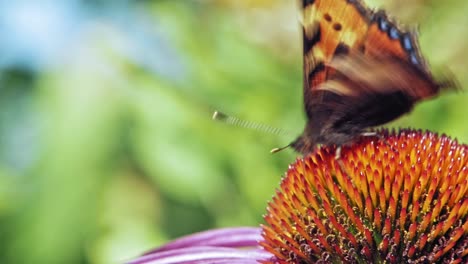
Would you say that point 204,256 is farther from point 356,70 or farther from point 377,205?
point 356,70

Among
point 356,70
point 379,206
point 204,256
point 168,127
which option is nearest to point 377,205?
point 379,206

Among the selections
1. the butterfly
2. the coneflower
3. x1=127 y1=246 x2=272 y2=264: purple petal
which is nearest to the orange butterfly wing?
the butterfly

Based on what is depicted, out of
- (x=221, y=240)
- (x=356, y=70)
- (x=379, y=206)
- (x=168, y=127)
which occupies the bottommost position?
(x=379, y=206)

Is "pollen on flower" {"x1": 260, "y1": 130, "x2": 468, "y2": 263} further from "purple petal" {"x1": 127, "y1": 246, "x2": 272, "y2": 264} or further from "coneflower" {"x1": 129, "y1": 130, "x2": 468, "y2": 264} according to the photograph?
"purple petal" {"x1": 127, "y1": 246, "x2": 272, "y2": 264}

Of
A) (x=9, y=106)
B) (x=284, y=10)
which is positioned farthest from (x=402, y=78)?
(x=9, y=106)

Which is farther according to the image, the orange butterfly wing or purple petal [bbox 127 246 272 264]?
purple petal [bbox 127 246 272 264]

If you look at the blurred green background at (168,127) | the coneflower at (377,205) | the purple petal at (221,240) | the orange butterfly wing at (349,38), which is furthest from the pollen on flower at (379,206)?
the blurred green background at (168,127)

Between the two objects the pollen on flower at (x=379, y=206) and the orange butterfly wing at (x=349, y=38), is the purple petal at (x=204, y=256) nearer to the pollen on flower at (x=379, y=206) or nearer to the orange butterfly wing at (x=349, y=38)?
the pollen on flower at (x=379, y=206)
